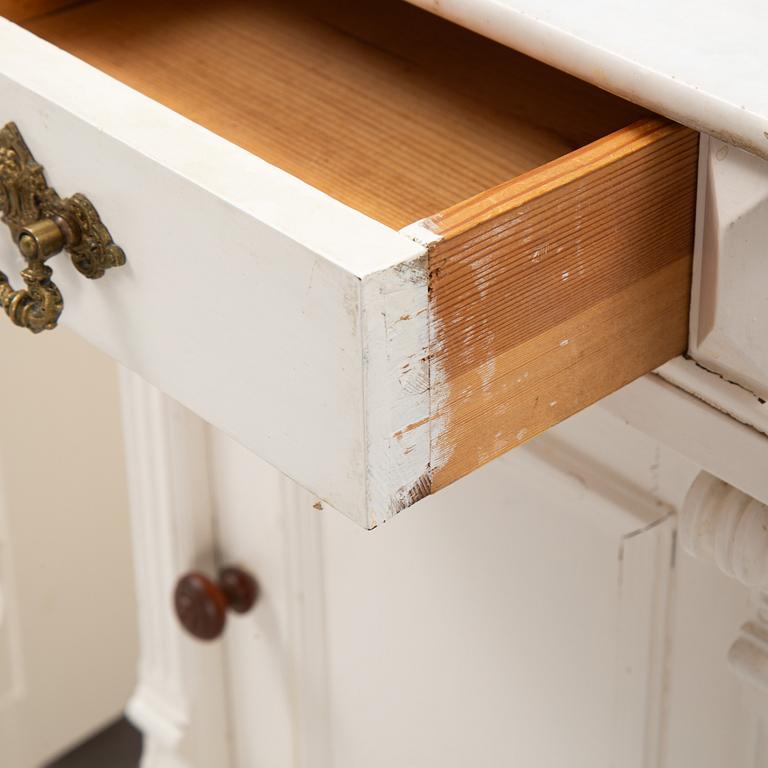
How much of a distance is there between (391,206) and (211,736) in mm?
554

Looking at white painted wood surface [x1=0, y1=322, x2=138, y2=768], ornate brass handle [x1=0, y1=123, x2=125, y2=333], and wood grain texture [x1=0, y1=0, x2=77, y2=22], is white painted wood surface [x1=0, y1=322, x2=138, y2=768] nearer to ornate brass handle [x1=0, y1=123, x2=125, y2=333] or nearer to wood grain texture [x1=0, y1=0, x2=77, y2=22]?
wood grain texture [x1=0, y1=0, x2=77, y2=22]

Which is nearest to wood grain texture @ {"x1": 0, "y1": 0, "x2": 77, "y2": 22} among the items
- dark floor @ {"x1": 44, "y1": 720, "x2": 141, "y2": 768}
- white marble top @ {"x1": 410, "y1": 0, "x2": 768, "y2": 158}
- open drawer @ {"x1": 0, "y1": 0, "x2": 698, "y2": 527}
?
open drawer @ {"x1": 0, "y1": 0, "x2": 698, "y2": 527}

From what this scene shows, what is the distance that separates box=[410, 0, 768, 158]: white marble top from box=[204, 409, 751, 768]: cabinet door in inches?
7.8

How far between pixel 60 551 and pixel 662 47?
0.99 m

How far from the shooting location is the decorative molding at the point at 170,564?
0.88 metres

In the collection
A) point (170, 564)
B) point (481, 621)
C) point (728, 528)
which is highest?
point (728, 528)

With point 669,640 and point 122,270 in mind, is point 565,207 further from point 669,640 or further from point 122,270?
point 669,640

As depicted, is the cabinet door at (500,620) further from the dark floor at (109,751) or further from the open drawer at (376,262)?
the dark floor at (109,751)

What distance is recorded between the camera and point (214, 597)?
34.1 inches

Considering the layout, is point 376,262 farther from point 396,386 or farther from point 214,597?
point 214,597

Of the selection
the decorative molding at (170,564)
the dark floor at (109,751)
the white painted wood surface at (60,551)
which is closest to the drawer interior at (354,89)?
the decorative molding at (170,564)

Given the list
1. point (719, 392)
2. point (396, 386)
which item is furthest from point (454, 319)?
point (719, 392)

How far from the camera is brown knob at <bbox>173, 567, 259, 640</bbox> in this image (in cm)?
87

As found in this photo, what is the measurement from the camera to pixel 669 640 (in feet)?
2.06
